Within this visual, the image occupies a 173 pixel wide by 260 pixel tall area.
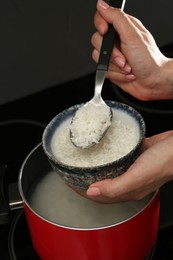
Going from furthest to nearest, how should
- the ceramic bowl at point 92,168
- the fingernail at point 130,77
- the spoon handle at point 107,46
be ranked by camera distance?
the fingernail at point 130,77 < the spoon handle at point 107,46 < the ceramic bowl at point 92,168

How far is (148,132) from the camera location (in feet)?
2.86

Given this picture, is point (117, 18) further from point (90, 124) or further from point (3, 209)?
point (3, 209)

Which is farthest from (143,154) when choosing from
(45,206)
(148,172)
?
(45,206)

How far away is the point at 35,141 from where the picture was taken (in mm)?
878

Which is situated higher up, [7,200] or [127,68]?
[127,68]

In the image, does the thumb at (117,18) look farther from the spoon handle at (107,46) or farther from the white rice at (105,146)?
the white rice at (105,146)

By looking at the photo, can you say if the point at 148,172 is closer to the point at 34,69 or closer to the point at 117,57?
the point at 117,57

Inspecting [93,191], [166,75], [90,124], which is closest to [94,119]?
[90,124]

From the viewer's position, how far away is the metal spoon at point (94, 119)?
607 mm

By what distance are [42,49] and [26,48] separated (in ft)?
0.12

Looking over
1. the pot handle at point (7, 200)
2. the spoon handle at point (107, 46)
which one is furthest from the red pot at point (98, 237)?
the spoon handle at point (107, 46)

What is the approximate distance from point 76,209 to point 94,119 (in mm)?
170

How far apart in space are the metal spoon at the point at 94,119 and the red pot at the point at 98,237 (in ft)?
0.38

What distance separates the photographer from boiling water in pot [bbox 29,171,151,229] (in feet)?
2.26
